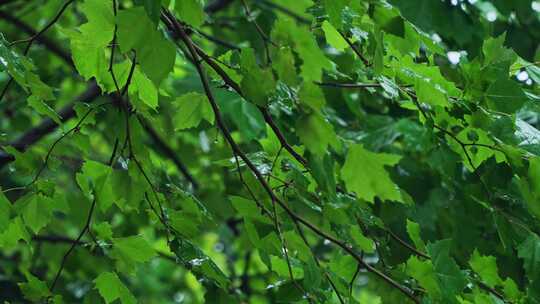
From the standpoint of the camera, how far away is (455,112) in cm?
140

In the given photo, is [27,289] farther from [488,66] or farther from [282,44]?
[488,66]

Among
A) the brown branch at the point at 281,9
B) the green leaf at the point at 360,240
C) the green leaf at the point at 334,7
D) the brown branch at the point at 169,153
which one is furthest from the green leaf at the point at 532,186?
the brown branch at the point at 169,153

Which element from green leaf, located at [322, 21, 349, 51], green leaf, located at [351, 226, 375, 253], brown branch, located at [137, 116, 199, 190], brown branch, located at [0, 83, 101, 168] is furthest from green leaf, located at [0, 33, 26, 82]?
brown branch, located at [137, 116, 199, 190]

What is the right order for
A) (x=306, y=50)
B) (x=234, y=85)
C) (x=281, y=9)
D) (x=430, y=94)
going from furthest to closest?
(x=281, y=9)
(x=430, y=94)
(x=234, y=85)
(x=306, y=50)

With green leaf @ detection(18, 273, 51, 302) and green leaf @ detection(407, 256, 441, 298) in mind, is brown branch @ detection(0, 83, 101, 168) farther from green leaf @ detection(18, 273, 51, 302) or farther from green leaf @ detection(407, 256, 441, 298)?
green leaf @ detection(407, 256, 441, 298)

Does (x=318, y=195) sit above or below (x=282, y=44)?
below

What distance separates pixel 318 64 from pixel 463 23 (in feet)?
4.21

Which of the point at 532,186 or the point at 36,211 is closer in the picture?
the point at 532,186

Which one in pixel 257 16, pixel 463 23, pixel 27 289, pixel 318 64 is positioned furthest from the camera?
pixel 257 16

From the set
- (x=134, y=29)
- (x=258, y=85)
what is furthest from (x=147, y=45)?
(x=258, y=85)

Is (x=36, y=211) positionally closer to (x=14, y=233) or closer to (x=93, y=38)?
(x=14, y=233)

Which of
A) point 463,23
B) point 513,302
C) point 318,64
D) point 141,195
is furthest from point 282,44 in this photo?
point 463,23

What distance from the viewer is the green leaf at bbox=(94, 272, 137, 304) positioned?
1.39 meters

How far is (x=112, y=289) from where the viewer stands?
4.56 feet
